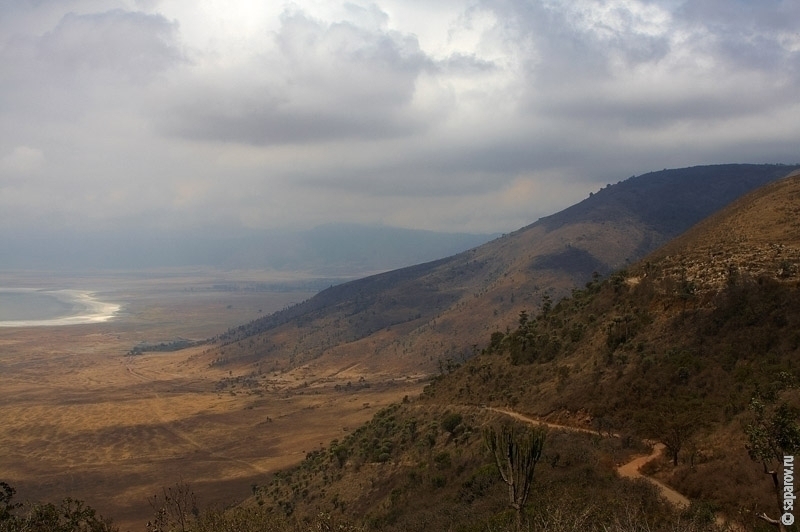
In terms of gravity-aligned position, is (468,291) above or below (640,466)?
above

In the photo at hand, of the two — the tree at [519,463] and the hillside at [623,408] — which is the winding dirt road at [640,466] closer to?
the hillside at [623,408]

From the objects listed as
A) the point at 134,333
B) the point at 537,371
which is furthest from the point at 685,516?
the point at 134,333

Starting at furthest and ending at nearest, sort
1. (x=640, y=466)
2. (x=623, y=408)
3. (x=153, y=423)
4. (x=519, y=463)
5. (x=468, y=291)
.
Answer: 1. (x=468, y=291)
2. (x=153, y=423)
3. (x=623, y=408)
4. (x=640, y=466)
5. (x=519, y=463)

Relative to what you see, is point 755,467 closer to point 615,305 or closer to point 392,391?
point 615,305

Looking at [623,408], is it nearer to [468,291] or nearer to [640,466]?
[640,466]

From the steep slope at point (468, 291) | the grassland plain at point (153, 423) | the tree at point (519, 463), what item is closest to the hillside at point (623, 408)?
the tree at point (519, 463)

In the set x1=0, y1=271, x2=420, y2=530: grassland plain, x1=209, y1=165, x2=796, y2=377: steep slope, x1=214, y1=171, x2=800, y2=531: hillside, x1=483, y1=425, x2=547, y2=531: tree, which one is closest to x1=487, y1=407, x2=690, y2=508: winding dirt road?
x1=214, y1=171, x2=800, y2=531: hillside

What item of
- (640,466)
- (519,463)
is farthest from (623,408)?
(519,463)
